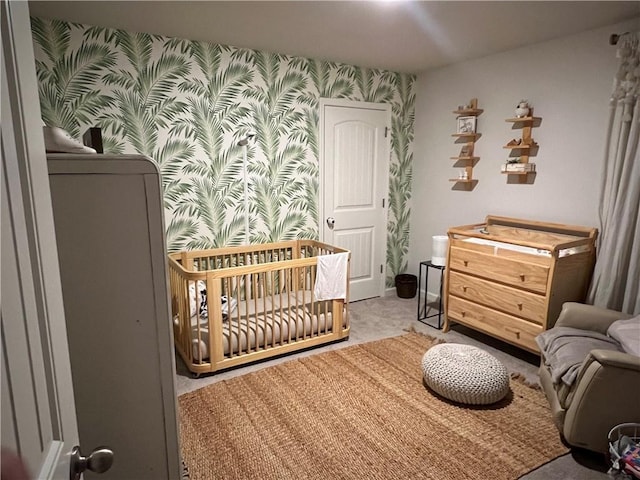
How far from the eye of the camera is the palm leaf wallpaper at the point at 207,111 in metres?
2.86

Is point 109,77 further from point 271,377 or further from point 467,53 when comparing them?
point 467,53

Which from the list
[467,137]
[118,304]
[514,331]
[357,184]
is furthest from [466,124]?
[118,304]

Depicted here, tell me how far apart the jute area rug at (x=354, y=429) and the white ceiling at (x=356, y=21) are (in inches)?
91.8

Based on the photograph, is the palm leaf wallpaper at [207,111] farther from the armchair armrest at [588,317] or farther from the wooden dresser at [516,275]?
the armchair armrest at [588,317]

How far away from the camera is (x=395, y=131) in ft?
14.0

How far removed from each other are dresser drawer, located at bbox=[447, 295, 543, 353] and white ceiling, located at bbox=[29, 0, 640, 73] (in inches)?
79.1

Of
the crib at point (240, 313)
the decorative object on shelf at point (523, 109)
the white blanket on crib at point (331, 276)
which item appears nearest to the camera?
the crib at point (240, 313)

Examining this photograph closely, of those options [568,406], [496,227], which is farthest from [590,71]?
[568,406]

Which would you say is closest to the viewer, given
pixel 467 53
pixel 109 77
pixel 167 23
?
pixel 167 23

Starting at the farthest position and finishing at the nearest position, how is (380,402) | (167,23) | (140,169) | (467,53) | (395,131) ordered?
(395,131)
(467,53)
(167,23)
(380,402)
(140,169)

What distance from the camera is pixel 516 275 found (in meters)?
2.89

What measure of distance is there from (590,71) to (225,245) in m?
3.06

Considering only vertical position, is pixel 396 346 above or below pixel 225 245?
below

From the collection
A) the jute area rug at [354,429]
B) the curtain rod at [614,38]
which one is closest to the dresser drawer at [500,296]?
the jute area rug at [354,429]
